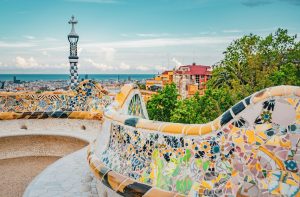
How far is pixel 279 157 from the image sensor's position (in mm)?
2188

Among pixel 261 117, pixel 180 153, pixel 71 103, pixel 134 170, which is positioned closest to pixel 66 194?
pixel 134 170

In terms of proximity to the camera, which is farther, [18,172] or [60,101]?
[60,101]

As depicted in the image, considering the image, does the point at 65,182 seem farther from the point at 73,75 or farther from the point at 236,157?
the point at 73,75

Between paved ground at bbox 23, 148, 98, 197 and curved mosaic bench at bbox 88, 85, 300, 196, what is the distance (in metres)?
1.20

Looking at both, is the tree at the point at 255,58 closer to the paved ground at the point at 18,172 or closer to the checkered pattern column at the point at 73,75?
the checkered pattern column at the point at 73,75

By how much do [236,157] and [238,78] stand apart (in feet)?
72.1

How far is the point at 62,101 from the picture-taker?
32.4 feet

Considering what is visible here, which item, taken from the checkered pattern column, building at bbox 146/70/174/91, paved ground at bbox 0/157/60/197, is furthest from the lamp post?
building at bbox 146/70/174/91

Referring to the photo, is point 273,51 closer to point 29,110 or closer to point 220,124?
point 29,110

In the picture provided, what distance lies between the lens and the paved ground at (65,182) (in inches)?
166

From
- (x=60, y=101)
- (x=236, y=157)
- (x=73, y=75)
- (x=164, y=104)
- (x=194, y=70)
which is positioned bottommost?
(x=164, y=104)

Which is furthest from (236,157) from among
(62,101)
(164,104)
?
(164,104)

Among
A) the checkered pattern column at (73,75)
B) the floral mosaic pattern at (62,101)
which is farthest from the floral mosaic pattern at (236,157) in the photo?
the checkered pattern column at (73,75)

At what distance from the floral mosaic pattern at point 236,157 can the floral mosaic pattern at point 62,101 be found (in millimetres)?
6895
